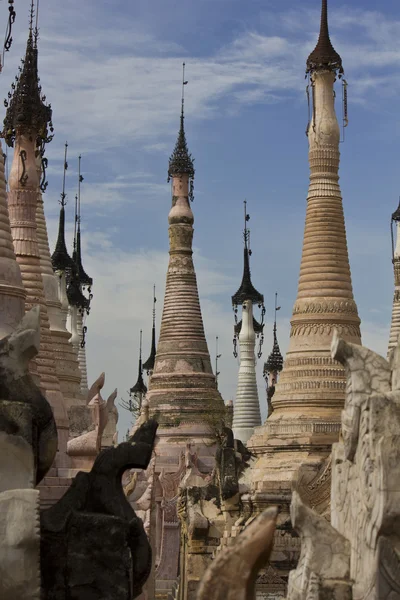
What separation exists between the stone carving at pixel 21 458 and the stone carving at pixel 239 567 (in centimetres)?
138

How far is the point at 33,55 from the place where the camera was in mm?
32719

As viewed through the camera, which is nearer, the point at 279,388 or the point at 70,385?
the point at 279,388

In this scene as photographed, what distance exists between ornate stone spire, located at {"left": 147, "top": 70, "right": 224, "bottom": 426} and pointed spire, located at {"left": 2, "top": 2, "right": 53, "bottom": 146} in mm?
22818

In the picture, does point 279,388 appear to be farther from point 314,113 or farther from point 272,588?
point 272,588

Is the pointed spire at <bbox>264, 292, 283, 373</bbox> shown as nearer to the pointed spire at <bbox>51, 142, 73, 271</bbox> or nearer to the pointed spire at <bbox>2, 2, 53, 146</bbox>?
the pointed spire at <bbox>51, 142, 73, 271</bbox>

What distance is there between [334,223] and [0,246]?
14315 mm

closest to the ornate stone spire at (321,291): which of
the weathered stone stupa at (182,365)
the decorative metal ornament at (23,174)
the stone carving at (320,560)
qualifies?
the decorative metal ornament at (23,174)

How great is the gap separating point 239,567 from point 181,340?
146ft

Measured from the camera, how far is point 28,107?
30766 mm

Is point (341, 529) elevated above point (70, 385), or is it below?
below

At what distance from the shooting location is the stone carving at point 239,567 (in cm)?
1035

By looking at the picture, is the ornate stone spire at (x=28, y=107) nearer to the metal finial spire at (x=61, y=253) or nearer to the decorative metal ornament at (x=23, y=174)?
the decorative metal ornament at (x=23, y=174)

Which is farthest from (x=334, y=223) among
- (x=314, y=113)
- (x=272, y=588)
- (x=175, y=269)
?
(x=175, y=269)

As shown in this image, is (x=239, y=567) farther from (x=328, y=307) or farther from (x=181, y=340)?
(x=181, y=340)
